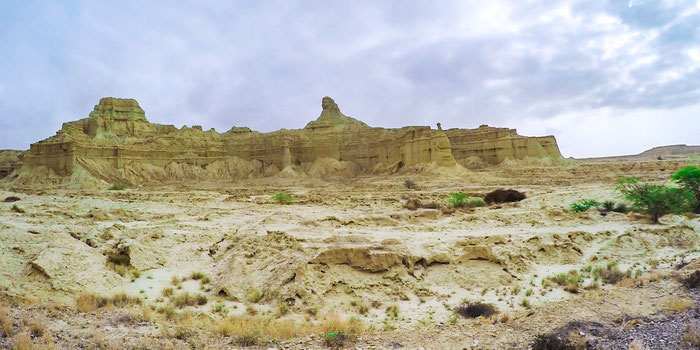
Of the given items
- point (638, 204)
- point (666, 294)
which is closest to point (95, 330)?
point (666, 294)

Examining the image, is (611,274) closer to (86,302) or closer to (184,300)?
(184,300)

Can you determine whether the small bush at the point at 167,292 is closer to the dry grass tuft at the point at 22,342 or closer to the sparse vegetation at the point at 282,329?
the sparse vegetation at the point at 282,329

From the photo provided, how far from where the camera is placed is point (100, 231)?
1223cm

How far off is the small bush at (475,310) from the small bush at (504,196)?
55.4 feet

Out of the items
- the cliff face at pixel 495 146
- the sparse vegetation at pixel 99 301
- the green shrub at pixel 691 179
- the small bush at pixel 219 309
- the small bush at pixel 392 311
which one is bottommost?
the small bush at pixel 392 311

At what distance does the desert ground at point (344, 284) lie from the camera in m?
6.43

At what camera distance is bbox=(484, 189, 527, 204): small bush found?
23913 millimetres

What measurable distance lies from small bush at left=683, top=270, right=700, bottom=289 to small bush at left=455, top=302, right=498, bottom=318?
12.3 ft

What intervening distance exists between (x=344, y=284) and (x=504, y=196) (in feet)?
59.2

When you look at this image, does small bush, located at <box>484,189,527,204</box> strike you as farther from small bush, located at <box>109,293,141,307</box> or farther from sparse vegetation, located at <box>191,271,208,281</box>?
small bush, located at <box>109,293,141,307</box>

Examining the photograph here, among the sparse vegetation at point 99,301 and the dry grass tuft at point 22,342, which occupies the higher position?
the dry grass tuft at point 22,342

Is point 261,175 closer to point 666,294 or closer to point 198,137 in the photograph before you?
point 198,137

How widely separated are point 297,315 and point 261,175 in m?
53.5

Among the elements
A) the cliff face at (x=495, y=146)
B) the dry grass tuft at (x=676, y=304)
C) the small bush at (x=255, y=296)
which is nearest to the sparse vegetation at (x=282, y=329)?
the small bush at (x=255, y=296)
